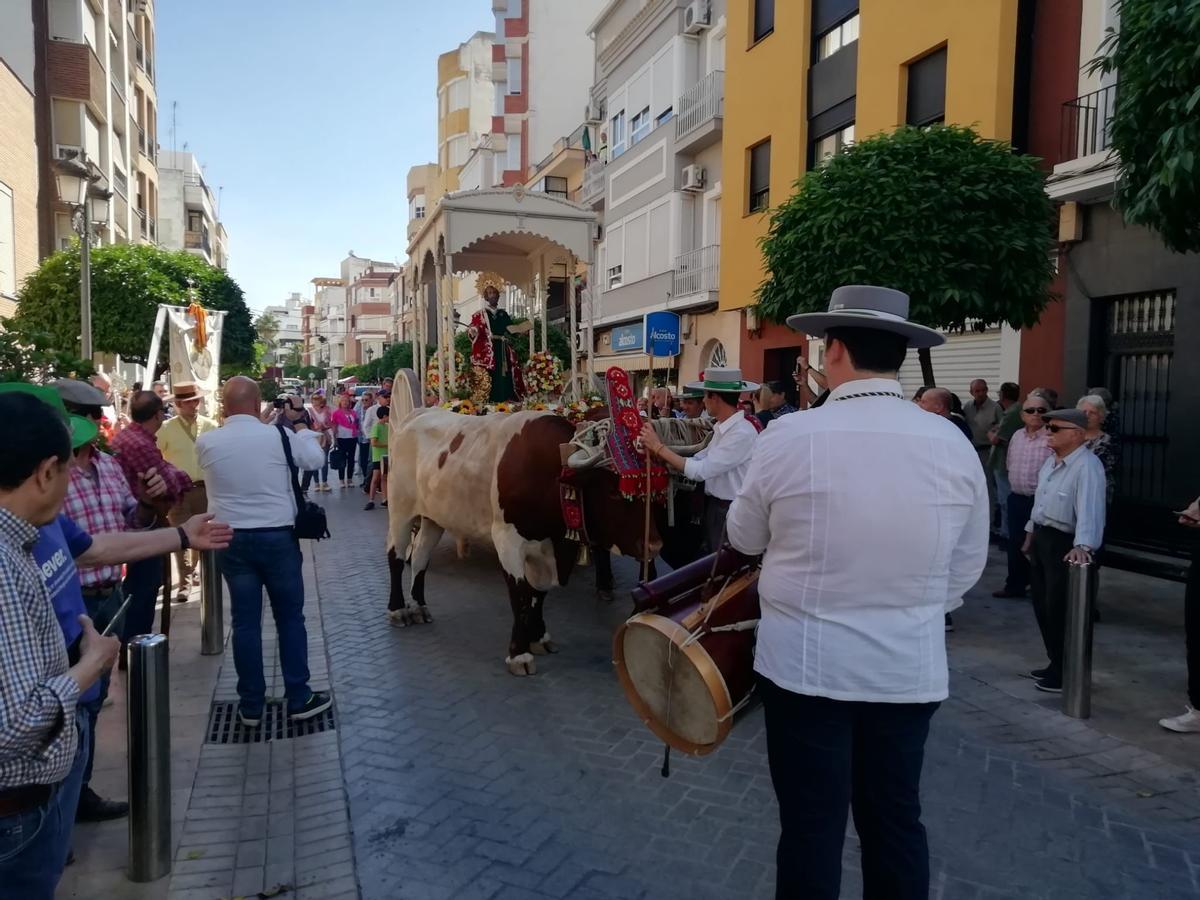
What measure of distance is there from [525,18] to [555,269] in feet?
96.6

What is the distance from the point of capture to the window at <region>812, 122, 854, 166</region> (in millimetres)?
15703

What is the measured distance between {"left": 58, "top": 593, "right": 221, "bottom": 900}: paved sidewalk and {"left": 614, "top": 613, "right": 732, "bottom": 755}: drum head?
6.96 feet

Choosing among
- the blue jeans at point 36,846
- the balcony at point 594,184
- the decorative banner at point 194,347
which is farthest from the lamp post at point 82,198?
the balcony at point 594,184

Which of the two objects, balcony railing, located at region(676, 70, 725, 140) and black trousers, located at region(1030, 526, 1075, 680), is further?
balcony railing, located at region(676, 70, 725, 140)

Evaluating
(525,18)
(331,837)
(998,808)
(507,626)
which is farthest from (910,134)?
(525,18)

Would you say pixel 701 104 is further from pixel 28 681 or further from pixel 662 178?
Answer: pixel 28 681

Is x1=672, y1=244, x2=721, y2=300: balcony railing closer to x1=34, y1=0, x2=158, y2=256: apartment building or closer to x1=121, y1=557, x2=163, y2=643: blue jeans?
x1=34, y1=0, x2=158, y2=256: apartment building

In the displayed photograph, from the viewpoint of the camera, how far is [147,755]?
3363 millimetres

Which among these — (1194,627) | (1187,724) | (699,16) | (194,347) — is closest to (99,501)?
(1194,627)

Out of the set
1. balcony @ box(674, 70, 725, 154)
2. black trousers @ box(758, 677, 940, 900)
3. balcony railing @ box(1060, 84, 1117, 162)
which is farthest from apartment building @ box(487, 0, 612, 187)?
black trousers @ box(758, 677, 940, 900)

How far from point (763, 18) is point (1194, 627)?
17284 millimetres

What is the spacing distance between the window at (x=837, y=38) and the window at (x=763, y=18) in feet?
5.91

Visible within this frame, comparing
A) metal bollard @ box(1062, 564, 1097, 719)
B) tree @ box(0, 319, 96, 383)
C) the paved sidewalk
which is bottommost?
the paved sidewalk

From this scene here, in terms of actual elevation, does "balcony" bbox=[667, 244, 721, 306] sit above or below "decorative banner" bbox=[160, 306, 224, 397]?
above
